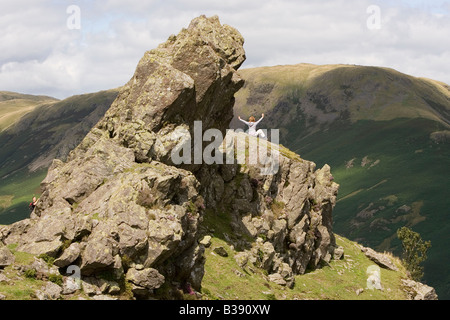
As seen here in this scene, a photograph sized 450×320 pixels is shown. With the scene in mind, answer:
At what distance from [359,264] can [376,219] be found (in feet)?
413

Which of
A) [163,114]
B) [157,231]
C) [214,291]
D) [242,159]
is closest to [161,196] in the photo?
[157,231]

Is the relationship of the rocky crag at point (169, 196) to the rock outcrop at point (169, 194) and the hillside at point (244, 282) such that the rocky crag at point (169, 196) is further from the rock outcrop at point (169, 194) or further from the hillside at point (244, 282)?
the hillside at point (244, 282)

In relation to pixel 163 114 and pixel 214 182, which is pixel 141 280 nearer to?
pixel 163 114

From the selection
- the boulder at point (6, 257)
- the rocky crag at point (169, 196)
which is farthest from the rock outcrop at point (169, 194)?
the boulder at point (6, 257)

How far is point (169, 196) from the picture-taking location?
33.8 meters

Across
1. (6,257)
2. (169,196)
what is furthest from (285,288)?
(6,257)

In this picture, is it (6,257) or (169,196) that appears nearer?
(6,257)

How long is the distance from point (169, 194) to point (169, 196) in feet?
0.49

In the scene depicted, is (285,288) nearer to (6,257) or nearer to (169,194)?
(169,194)

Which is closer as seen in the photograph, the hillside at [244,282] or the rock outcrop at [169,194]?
the hillside at [244,282]

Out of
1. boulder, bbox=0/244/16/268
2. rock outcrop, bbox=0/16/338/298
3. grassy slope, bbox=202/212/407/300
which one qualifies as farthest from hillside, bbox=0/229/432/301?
rock outcrop, bbox=0/16/338/298

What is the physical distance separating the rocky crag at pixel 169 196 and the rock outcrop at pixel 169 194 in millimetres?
94

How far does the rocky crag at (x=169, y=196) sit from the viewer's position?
28.4m

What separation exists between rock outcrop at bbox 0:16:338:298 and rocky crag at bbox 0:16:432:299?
9cm
